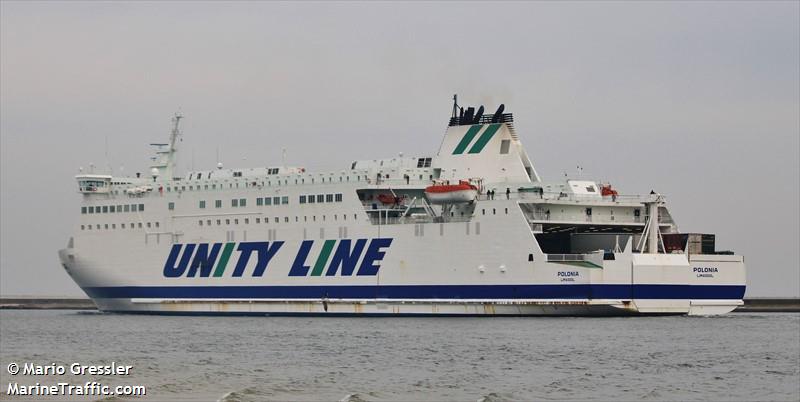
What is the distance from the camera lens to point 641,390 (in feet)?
87.4

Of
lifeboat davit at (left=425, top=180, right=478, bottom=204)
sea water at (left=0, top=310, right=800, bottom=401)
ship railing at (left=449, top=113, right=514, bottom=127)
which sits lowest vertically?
sea water at (left=0, top=310, right=800, bottom=401)

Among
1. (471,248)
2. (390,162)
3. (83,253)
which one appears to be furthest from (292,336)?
(83,253)

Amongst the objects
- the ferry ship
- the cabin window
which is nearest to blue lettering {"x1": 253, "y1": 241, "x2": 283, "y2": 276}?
the ferry ship

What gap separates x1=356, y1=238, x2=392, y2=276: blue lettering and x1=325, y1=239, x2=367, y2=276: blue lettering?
0.35 meters

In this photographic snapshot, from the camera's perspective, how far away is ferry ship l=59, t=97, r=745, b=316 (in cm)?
4416

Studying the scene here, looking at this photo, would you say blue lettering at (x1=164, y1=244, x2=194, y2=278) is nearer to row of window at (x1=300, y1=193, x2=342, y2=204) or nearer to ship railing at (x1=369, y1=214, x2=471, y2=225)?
row of window at (x1=300, y1=193, x2=342, y2=204)

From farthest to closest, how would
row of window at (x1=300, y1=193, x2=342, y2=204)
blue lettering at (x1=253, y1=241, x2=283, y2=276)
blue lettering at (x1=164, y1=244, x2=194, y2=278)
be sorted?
1. blue lettering at (x1=164, y1=244, x2=194, y2=278)
2. blue lettering at (x1=253, y1=241, x2=283, y2=276)
3. row of window at (x1=300, y1=193, x2=342, y2=204)

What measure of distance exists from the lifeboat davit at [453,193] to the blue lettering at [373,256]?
2506 millimetres

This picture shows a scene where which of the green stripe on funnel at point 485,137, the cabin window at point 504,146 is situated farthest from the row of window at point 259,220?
the cabin window at point 504,146

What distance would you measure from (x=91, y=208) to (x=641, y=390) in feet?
115

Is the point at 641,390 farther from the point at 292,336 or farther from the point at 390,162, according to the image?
the point at 390,162

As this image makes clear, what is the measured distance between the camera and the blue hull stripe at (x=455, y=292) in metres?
43.5

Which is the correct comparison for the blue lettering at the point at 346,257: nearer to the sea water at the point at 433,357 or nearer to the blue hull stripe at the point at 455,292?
the blue hull stripe at the point at 455,292

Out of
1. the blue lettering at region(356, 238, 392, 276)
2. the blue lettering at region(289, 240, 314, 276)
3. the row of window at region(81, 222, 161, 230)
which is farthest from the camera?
the row of window at region(81, 222, 161, 230)
